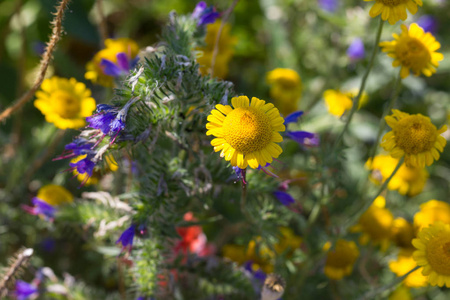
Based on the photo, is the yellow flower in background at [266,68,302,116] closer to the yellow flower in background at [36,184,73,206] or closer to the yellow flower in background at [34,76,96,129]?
the yellow flower in background at [34,76,96,129]

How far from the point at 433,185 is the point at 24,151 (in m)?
2.20

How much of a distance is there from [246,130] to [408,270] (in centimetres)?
92

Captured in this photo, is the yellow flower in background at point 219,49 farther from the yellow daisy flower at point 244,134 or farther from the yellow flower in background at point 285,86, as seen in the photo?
the yellow daisy flower at point 244,134

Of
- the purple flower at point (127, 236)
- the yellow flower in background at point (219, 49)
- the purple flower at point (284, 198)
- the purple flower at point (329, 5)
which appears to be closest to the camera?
the purple flower at point (127, 236)

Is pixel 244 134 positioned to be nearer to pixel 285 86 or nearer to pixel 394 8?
pixel 394 8

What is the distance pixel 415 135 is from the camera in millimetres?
1266

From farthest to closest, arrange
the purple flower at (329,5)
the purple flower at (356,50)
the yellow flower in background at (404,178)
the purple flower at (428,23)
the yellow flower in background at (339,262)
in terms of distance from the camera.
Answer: the purple flower at (329,5) → the purple flower at (428,23) → the purple flower at (356,50) → the yellow flower in background at (404,178) → the yellow flower in background at (339,262)

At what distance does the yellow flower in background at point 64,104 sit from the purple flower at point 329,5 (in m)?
1.74

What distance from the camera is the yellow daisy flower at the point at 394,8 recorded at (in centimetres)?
124

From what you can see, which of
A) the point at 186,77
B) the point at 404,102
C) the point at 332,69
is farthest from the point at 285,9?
the point at 186,77

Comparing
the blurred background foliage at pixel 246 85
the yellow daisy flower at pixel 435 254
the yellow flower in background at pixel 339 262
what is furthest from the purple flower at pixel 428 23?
the yellow daisy flower at pixel 435 254

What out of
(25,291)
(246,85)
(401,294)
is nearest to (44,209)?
(25,291)

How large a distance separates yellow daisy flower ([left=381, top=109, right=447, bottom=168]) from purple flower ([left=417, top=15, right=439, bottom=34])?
1.55 m

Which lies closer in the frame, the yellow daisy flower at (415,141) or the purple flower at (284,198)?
the yellow daisy flower at (415,141)
